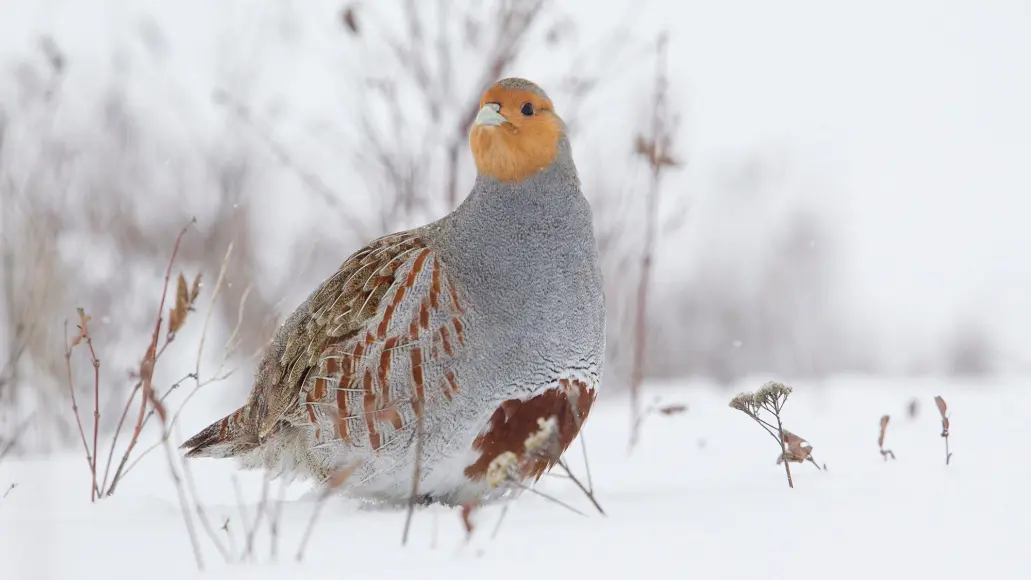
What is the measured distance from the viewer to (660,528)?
1840 millimetres

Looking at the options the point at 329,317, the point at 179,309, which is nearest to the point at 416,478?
the point at 329,317

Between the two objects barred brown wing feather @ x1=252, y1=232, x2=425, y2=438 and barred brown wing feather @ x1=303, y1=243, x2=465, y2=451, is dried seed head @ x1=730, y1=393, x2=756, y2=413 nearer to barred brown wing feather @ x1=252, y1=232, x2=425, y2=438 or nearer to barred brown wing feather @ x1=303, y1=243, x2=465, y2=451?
barred brown wing feather @ x1=303, y1=243, x2=465, y2=451

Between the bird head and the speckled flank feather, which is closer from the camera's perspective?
the speckled flank feather

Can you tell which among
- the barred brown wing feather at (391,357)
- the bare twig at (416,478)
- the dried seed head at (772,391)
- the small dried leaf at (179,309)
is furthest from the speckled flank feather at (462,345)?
the dried seed head at (772,391)

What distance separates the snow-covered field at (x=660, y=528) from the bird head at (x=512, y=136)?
0.86 meters

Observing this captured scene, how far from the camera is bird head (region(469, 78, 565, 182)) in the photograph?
245cm

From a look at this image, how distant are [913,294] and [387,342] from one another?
995cm

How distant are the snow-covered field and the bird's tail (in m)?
0.28

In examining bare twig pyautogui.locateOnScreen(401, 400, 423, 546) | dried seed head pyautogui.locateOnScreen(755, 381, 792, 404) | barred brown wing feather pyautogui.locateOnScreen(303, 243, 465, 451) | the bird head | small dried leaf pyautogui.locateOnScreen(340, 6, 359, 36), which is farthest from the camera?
small dried leaf pyautogui.locateOnScreen(340, 6, 359, 36)

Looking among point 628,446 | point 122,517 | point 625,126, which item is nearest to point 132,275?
point 625,126

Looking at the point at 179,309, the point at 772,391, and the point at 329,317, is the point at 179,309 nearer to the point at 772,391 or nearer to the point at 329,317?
the point at 329,317

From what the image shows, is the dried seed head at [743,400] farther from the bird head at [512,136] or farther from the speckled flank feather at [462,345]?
the bird head at [512,136]

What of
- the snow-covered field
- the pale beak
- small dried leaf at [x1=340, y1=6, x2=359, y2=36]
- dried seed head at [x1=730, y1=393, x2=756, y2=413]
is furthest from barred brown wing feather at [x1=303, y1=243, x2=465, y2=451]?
small dried leaf at [x1=340, y1=6, x2=359, y2=36]

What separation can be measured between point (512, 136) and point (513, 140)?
11 mm
